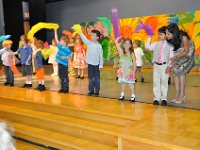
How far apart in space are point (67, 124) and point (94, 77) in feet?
4.90

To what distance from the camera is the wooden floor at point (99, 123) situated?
9.18 ft

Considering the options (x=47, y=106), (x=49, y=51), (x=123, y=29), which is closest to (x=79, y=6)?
(x=123, y=29)

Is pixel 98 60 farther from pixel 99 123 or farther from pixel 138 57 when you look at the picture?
pixel 138 57

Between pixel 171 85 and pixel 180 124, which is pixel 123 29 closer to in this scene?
pixel 171 85

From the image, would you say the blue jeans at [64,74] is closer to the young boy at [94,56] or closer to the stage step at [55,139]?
the young boy at [94,56]

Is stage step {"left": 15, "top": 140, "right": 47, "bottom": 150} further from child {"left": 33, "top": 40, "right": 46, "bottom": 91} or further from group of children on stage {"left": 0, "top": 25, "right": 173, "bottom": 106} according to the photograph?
child {"left": 33, "top": 40, "right": 46, "bottom": 91}

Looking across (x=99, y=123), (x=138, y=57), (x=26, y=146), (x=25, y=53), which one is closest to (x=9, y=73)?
(x=25, y=53)

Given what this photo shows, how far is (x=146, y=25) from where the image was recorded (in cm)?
699

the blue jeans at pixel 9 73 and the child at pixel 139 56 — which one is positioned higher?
the child at pixel 139 56

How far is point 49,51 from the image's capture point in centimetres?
607

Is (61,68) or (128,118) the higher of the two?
(61,68)

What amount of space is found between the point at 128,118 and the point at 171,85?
2888 millimetres

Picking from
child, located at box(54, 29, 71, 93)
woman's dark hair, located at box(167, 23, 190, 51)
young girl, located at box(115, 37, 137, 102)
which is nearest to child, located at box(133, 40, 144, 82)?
child, located at box(54, 29, 71, 93)

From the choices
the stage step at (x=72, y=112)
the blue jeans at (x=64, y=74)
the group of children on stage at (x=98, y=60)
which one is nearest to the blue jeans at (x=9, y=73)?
the group of children on stage at (x=98, y=60)
